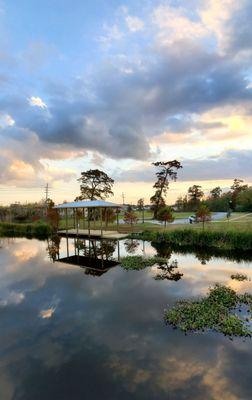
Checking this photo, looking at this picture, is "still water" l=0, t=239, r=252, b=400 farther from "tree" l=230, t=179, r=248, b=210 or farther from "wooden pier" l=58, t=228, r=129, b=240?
"tree" l=230, t=179, r=248, b=210

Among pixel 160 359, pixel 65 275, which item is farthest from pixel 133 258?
pixel 160 359

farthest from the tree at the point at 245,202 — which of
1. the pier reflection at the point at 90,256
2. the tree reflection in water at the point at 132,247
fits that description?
the pier reflection at the point at 90,256

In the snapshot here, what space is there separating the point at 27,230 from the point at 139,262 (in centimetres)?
2166

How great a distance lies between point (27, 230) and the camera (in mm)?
31422

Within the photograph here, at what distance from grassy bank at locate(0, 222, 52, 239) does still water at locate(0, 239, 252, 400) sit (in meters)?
19.2

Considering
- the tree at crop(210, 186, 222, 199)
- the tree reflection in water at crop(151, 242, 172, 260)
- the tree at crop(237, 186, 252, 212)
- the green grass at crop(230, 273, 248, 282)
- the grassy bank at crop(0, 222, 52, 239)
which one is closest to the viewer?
the green grass at crop(230, 273, 248, 282)

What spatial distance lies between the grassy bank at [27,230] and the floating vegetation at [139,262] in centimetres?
1524

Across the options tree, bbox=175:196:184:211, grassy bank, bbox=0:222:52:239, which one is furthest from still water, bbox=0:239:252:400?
tree, bbox=175:196:184:211

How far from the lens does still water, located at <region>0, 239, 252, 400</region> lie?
4.53 metres

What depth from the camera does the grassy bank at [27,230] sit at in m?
29.0

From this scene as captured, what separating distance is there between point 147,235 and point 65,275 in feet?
35.3

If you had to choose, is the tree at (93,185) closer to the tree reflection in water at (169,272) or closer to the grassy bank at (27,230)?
the grassy bank at (27,230)

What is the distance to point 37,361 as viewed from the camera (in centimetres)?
532

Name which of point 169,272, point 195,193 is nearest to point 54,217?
point 169,272
